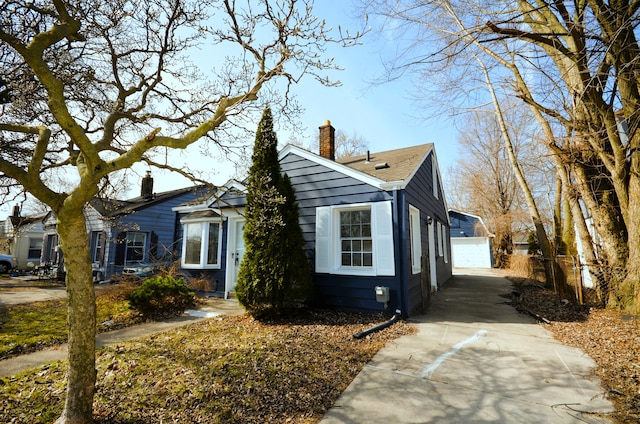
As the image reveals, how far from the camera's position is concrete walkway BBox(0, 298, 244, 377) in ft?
13.3

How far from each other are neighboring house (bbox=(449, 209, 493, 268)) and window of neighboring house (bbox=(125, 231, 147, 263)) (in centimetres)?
2194

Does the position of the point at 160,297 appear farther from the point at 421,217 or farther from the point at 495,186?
the point at 495,186

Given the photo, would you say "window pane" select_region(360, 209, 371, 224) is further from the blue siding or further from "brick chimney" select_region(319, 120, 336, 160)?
the blue siding

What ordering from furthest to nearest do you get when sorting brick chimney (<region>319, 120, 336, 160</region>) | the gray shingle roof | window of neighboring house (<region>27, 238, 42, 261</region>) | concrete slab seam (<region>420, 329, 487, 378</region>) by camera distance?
window of neighboring house (<region>27, 238, 42, 261</region>)
brick chimney (<region>319, 120, 336, 160</region>)
the gray shingle roof
concrete slab seam (<region>420, 329, 487, 378</region>)

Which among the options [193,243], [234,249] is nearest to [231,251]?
[234,249]

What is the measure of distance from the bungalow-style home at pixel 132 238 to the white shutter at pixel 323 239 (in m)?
7.67

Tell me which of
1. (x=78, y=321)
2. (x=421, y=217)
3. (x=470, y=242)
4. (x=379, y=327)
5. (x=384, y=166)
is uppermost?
(x=384, y=166)

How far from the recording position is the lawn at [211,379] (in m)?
2.86

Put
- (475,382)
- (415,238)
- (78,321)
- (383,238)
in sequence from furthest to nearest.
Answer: (415,238), (383,238), (475,382), (78,321)

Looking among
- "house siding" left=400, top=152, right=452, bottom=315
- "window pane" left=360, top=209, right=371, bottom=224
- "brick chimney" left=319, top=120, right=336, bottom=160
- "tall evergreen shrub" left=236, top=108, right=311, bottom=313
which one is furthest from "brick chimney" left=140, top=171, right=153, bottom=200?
"house siding" left=400, top=152, right=452, bottom=315

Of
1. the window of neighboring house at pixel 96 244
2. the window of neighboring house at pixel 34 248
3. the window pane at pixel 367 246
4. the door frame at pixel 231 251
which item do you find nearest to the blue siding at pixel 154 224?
the window of neighboring house at pixel 96 244

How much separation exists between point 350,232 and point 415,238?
2.00 metres

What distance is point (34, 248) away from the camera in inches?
840

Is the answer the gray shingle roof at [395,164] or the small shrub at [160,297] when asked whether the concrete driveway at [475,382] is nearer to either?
the gray shingle roof at [395,164]
